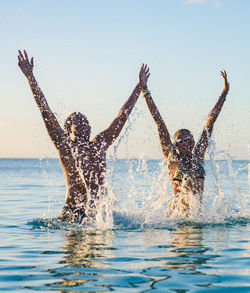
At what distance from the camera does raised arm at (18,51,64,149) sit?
6.99 metres

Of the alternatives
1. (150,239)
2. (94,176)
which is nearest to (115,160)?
(94,176)

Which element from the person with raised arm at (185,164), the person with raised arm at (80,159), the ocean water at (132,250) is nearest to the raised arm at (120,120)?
the person with raised arm at (80,159)

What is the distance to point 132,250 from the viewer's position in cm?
602

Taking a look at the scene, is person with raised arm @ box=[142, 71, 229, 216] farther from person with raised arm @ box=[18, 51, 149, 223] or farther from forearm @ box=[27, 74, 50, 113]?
forearm @ box=[27, 74, 50, 113]

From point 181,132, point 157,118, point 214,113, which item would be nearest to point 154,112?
point 157,118

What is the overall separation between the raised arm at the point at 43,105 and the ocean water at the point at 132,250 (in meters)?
1.07

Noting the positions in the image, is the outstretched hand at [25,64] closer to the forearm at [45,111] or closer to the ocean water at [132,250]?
the forearm at [45,111]

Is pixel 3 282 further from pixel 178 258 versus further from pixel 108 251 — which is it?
pixel 178 258

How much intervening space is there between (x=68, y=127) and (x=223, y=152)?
3.14 metres

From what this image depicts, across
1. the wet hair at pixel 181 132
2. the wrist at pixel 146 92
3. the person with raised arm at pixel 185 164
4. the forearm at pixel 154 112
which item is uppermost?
the wrist at pixel 146 92

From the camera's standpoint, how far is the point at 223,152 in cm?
897

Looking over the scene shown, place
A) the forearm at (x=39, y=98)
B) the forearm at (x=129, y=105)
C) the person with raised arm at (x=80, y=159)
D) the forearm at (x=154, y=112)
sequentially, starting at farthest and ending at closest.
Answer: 1. the forearm at (x=154, y=112)
2. the forearm at (x=129, y=105)
3. the person with raised arm at (x=80, y=159)
4. the forearm at (x=39, y=98)

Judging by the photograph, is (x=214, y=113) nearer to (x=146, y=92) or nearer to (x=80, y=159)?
(x=146, y=92)

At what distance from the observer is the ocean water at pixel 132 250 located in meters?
4.63
